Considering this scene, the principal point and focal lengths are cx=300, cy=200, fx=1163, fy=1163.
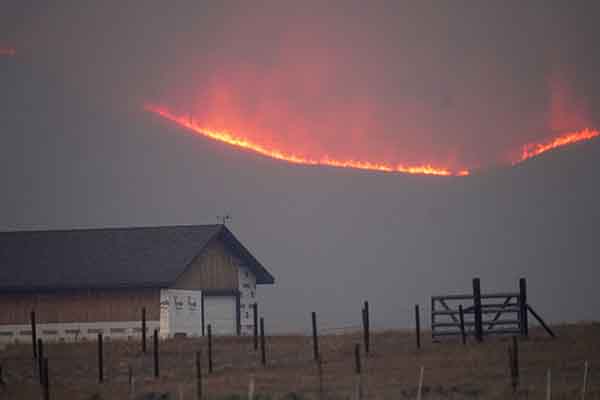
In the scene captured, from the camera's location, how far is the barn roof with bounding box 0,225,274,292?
5928cm

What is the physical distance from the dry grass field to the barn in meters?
7.52

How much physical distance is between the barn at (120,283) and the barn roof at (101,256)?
0.05 m

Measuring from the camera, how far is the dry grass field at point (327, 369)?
102ft

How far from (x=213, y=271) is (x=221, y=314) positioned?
8.79ft

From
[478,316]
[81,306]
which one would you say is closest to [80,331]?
[81,306]

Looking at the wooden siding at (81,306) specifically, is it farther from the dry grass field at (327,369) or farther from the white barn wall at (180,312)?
the dry grass field at (327,369)

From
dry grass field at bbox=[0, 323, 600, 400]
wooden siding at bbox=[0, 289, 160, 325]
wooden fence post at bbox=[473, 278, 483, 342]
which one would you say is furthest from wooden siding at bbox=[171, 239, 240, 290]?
wooden fence post at bbox=[473, 278, 483, 342]

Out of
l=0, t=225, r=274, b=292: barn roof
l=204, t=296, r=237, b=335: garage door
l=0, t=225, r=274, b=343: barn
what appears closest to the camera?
l=0, t=225, r=274, b=343: barn

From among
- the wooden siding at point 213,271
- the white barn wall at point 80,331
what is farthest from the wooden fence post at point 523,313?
the wooden siding at point 213,271

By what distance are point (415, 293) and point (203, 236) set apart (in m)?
81.6

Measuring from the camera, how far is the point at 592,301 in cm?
13675

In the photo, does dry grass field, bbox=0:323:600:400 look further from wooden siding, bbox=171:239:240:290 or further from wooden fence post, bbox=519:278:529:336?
wooden siding, bbox=171:239:240:290

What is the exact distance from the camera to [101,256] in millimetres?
62406

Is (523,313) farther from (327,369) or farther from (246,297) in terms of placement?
(246,297)
